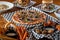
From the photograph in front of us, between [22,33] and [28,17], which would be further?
[28,17]

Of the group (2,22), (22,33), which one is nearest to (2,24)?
(2,22)

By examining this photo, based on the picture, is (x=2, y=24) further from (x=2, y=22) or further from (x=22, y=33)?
(x=22, y=33)

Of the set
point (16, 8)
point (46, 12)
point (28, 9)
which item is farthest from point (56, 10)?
point (16, 8)

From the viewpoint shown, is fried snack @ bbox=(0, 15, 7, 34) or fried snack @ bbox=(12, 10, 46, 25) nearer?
fried snack @ bbox=(0, 15, 7, 34)

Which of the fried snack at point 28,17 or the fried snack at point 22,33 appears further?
the fried snack at point 28,17

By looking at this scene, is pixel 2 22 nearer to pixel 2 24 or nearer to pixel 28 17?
pixel 2 24

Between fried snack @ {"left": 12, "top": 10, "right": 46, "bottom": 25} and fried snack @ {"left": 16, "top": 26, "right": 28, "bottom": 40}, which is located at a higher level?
fried snack @ {"left": 12, "top": 10, "right": 46, "bottom": 25}

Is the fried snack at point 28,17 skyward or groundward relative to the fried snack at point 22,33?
skyward

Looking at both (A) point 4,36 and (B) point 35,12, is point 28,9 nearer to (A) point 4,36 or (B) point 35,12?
(B) point 35,12

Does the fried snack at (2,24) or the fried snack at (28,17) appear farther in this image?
the fried snack at (28,17)

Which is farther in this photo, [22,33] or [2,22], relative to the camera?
[2,22]

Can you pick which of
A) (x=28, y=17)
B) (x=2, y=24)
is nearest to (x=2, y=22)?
(x=2, y=24)
